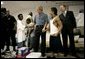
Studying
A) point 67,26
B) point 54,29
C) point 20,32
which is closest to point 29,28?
point 20,32

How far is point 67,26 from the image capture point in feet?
9.70

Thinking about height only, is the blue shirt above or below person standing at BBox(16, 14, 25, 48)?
above

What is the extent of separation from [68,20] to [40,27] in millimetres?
468

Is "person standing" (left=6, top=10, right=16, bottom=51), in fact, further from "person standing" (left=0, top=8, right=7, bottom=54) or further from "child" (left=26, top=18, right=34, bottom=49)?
"child" (left=26, top=18, right=34, bottom=49)

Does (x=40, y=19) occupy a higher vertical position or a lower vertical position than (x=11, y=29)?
higher

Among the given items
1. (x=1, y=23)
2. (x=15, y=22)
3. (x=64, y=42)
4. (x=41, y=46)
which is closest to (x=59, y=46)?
(x=64, y=42)

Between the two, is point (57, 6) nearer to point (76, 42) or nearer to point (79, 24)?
point (79, 24)

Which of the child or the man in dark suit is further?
the child

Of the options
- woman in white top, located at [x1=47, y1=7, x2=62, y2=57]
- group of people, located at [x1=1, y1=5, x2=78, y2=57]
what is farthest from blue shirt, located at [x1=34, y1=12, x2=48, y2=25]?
woman in white top, located at [x1=47, y1=7, x2=62, y2=57]

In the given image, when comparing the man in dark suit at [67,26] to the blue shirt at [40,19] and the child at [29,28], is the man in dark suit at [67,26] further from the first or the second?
the child at [29,28]

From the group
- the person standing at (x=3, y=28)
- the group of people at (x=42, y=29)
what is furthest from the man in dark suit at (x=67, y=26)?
the person standing at (x=3, y=28)

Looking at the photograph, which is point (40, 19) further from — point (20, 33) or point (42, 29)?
point (20, 33)

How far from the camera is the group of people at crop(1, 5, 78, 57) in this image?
2.95m

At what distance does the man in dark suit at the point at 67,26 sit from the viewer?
2.92m
